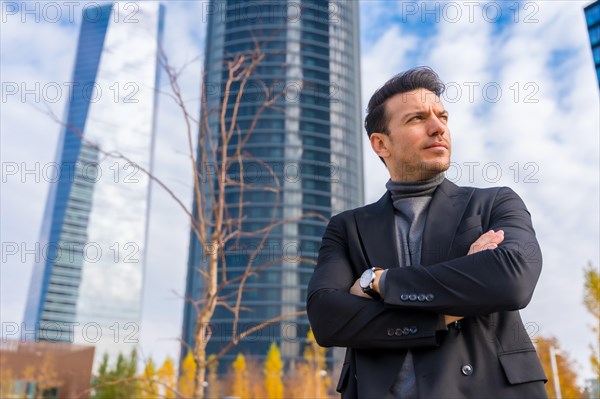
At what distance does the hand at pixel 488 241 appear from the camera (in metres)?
1.43

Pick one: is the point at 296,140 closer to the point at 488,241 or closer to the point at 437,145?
the point at 437,145

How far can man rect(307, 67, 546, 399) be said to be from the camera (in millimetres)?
1320

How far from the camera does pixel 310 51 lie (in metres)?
74.9

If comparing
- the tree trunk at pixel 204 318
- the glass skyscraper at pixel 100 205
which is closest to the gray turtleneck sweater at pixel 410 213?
the tree trunk at pixel 204 318

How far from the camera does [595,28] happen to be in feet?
106

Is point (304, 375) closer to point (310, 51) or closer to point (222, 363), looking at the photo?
point (222, 363)

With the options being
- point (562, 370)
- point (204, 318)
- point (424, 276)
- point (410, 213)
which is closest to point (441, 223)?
point (410, 213)

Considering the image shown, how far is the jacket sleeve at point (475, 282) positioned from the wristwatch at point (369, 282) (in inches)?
3.0

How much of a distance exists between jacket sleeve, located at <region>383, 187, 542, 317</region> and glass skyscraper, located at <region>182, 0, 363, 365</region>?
6219 cm

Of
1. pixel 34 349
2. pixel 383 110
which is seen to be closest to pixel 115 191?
pixel 34 349

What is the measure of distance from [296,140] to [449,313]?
70381 millimetres

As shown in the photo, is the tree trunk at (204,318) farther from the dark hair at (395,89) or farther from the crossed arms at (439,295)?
the crossed arms at (439,295)

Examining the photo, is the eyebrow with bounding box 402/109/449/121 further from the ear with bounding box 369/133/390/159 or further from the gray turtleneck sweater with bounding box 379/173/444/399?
the gray turtleneck sweater with bounding box 379/173/444/399

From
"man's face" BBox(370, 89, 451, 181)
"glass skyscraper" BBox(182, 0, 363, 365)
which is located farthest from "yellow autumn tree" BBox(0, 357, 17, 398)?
"glass skyscraper" BBox(182, 0, 363, 365)
